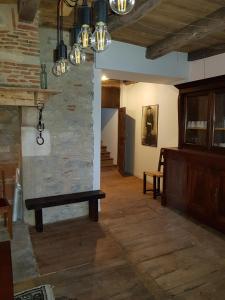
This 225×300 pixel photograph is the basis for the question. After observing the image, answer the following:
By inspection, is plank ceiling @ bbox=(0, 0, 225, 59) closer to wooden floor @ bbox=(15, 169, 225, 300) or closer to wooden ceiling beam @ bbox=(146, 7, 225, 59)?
wooden ceiling beam @ bbox=(146, 7, 225, 59)

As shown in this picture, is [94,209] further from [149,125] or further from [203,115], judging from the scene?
[149,125]

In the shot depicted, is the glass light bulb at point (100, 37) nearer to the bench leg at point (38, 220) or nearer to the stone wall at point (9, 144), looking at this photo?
the stone wall at point (9, 144)

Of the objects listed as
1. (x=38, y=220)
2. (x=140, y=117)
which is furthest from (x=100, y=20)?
(x=140, y=117)

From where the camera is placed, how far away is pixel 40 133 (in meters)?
3.36

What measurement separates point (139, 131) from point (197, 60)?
243 centimetres

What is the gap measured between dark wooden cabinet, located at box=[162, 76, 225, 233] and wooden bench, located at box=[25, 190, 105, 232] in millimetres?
1293

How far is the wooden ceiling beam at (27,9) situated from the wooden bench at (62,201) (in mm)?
2212

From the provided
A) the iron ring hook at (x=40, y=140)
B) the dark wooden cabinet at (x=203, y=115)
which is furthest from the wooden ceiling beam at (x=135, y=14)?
the iron ring hook at (x=40, y=140)

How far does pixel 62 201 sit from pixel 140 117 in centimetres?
350

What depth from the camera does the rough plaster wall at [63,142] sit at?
11.0 ft

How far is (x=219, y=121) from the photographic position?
3.55 m

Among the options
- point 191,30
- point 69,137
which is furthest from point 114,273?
point 191,30

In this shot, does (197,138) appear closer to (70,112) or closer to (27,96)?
(70,112)

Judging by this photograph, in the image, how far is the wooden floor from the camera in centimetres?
216
